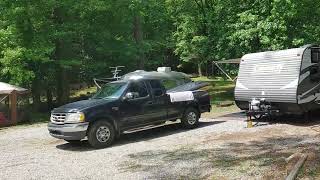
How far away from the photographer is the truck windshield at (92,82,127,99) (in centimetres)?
1308

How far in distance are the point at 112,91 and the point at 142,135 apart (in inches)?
73.1

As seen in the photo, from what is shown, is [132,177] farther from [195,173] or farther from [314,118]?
[314,118]

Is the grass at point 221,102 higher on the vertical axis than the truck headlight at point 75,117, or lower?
lower

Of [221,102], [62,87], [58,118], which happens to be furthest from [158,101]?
[62,87]

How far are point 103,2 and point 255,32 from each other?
28.2 feet

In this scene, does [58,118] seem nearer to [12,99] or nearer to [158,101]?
[158,101]

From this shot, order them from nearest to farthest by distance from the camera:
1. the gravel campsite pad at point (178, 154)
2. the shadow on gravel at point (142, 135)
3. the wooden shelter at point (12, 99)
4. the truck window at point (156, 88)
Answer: the gravel campsite pad at point (178, 154), the shadow on gravel at point (142, 135), the truck window at point (156, 88), the wooden shelter at point (12, 99)

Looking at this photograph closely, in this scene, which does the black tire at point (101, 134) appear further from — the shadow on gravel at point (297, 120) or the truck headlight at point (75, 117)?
the shadow on gravel at point (297, 120)

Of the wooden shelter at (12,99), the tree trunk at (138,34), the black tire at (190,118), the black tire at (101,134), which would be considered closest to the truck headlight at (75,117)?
the black tire at (101,134)

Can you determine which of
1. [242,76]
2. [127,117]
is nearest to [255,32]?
[242,76]

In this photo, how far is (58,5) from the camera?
76.9 feet

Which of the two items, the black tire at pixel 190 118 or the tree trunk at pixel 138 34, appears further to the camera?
the tree trunk at pixel 138 34

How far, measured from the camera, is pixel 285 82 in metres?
14.3

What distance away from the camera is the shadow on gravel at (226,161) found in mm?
8375
